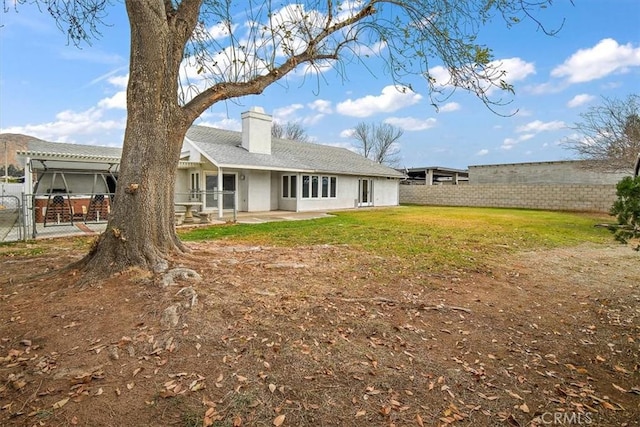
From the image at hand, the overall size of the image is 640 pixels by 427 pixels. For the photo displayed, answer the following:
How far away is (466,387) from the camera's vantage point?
2.71 meters

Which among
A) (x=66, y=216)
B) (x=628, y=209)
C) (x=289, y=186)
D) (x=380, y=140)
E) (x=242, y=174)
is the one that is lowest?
(x=66, y=216)

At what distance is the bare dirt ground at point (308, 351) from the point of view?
2381mm

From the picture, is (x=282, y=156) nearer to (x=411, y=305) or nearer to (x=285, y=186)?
(x=285, y=186)

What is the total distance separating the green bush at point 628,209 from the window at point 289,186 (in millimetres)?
15297

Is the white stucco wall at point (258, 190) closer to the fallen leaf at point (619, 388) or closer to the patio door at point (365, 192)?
the patio door at point (365, 192)

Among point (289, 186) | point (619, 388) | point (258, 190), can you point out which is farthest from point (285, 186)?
point (619, 388)

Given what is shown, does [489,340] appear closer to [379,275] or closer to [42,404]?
[379,275]

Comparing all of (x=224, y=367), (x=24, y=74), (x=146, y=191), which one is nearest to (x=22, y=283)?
(x=146, y=191)

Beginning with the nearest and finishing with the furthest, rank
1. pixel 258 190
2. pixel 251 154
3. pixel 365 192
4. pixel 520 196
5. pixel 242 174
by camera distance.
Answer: pixel 242 174
pixel 251 154
pixel 258 190
pixel 365 192
pixel 520 196

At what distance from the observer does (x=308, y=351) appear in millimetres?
3102

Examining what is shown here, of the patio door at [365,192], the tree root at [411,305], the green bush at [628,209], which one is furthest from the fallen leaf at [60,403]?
the patio door at [365,192]

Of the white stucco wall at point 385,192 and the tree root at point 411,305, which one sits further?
the white stucco wall at point 385,192

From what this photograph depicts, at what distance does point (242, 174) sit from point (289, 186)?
2.62 meters

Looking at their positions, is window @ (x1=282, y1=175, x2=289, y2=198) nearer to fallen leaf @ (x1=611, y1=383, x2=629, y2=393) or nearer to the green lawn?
the green lawn
